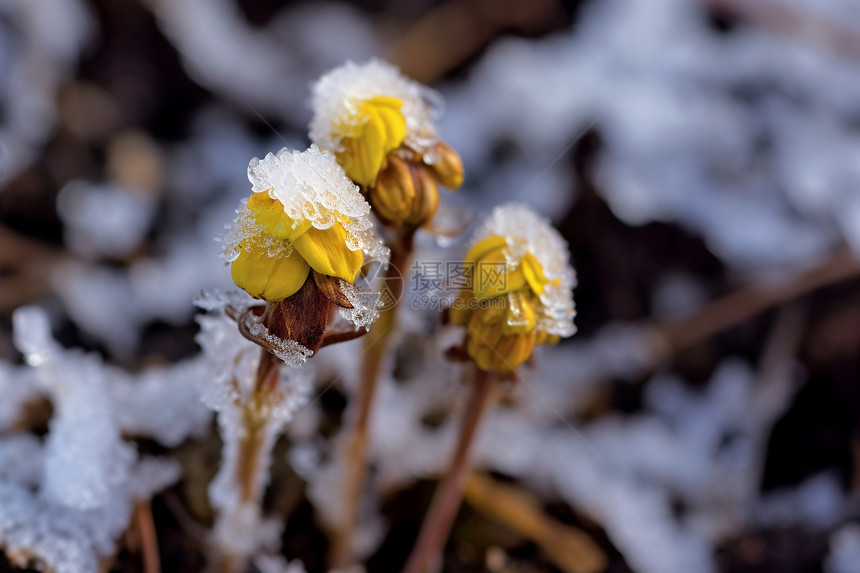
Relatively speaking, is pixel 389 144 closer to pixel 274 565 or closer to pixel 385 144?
pixel 385 144

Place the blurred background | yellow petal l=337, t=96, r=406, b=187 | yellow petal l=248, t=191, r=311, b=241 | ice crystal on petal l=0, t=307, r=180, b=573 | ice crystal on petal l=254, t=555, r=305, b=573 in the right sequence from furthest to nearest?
the blurred background < ice crystal on petal l=254, t=555, r=305, b=573 < ice crystal on petal l=0, t=307, r=180, b=573 < yellow petal l=337, t=96, r=406, b=187 < yellow petal l=248, t=191, r=311, b=241

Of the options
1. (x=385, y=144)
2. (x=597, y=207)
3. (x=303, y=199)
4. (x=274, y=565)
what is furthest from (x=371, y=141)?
(x=597, y=207)

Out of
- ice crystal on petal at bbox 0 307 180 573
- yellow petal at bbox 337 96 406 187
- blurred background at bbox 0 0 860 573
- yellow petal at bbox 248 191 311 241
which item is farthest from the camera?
blurred background at bbox 0 0 860 573

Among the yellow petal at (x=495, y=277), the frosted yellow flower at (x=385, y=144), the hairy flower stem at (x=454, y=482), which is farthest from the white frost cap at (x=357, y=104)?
the hairy flower stem at (x=454, y=482)

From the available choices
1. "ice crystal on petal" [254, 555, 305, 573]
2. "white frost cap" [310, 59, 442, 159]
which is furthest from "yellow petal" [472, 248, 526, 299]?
"ice crystal on petal" [254, 555, 305, 573]

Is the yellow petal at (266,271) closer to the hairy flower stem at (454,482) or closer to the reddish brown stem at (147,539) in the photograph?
the hairy flower stem at (454,482)

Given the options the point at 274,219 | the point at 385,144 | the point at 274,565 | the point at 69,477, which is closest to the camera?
the point at 274,219

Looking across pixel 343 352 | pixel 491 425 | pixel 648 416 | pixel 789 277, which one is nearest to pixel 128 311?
pixel 343 352

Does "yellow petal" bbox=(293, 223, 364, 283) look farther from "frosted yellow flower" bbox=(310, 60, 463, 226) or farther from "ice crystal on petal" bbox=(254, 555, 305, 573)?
"ice crystal on petal" bbox=(254, 555, 305, 573)
